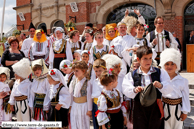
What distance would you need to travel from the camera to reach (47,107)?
3.86m

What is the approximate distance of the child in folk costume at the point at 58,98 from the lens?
3.72m

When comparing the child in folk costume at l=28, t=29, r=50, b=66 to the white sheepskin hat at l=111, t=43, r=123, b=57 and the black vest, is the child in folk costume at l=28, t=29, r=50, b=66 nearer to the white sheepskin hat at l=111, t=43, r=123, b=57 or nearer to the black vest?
the white sheepskin hat at l=111, t=43, r=123, b=57

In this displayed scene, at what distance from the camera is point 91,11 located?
46.7 ft

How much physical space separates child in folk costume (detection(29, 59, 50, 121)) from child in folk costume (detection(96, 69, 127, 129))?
50.5 inches

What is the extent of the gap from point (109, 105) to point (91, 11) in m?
11.9

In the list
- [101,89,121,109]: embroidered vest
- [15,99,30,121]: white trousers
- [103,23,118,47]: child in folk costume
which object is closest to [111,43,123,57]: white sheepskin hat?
[103,23,118,47]: child in folk costume

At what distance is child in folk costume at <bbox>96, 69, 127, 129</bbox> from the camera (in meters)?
3.03

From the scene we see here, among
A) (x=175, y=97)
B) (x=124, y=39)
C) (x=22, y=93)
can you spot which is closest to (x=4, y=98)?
(x=22, y=93)

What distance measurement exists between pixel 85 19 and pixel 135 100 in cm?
1181

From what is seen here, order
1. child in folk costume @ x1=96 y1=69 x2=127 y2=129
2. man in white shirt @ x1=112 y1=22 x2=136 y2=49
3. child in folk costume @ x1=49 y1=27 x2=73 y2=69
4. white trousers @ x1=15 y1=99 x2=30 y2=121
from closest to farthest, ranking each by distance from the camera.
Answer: child in folk costume @ x1=96 y1=69 x2=127 y2=129 → white trousers @ x1=15 y1=99 x2=30 y2=121 → man in white shirt @ x1=112 y1=22 x2=136 y2=49 → child in folk costume @ x1=49 y1=27 x2=73 y2=69

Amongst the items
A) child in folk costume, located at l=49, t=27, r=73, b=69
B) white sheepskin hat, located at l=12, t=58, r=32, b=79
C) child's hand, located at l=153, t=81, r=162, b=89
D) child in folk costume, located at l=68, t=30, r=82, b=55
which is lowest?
child's hand, located at l=153, t=81, r=162, b=89

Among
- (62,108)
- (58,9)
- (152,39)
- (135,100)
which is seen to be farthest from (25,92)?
(58,9)

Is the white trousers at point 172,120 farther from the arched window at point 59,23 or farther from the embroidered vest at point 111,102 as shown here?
the arched window at point 59,23

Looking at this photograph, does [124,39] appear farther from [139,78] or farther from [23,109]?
[23,109]
